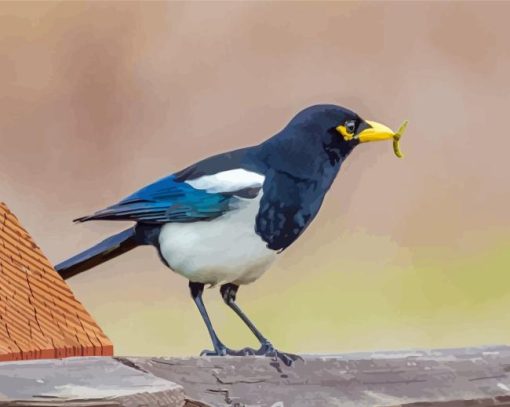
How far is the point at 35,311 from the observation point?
1.40 metres

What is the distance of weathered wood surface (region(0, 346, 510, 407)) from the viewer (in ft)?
3.75

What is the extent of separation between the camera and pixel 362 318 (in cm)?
321

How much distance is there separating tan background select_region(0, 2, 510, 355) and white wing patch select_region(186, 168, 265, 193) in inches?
42.1

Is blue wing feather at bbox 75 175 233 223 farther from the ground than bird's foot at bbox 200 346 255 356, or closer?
farther from the ground

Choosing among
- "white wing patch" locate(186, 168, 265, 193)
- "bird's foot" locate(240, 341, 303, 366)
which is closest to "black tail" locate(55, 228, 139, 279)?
"white wing patch" locate(186, 168, 265, 193)

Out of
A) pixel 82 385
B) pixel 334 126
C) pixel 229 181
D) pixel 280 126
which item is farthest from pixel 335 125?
pixel 280 126

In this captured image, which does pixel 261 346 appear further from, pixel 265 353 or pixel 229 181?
pixel 229 181

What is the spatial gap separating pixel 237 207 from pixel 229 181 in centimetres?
3

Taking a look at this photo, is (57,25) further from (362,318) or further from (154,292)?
(362,318)

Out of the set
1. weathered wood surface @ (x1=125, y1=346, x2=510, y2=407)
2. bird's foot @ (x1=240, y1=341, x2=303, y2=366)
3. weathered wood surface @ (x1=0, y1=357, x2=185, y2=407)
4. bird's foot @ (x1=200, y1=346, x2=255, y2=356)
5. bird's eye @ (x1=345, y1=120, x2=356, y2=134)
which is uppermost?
bird's eye @ (x1=345, y1=120, x2=356, y2=134)

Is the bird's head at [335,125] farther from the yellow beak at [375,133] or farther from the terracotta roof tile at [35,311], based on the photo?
the terracotta roof tile at [35,311]

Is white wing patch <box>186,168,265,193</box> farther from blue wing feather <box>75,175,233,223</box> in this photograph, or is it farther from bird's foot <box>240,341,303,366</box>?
bird's foot <box>240,341,303,366</box>

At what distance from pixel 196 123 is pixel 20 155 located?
357mm

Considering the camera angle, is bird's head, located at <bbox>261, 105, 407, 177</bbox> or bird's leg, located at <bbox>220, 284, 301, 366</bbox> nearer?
bird's leg, located at <bbox>220, 284, 301, 366</bbox>
